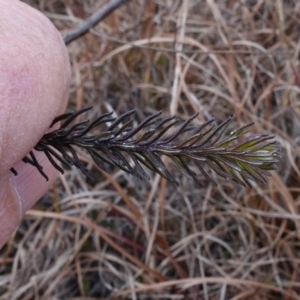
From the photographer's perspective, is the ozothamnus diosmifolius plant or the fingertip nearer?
the ozothamnus diosmifolius plant

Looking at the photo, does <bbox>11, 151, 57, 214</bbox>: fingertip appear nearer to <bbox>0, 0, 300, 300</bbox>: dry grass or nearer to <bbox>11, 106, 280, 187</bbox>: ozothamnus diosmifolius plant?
<bbox>11, 106, 280, 187</bbox>: ozothamnus diosmifolius plant

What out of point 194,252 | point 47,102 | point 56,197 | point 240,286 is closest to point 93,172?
point 56,197

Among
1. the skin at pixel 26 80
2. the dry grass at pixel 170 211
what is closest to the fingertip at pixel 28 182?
the skin at pixel 26 80

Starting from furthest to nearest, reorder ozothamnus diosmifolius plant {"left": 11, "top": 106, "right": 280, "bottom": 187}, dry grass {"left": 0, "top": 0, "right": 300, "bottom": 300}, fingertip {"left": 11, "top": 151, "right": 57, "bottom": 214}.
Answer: dry grass {"left": 0, "top": 0, "right": 300, "bottom": 300} → fingertip {"left": 11, "top": 151, "right": 57, "bottom": 214} → ozothamnus diosmifolius plant {"left": 11, "top": 106, "right": 280, "bottom": 187}

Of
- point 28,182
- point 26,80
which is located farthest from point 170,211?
point 26,80

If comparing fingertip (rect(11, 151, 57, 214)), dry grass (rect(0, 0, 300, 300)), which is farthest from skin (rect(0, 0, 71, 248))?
dry grass (rect(0, 0, 300, 300))

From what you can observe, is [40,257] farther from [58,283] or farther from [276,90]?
[276,90]

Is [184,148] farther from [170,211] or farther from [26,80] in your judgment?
[170,211]
